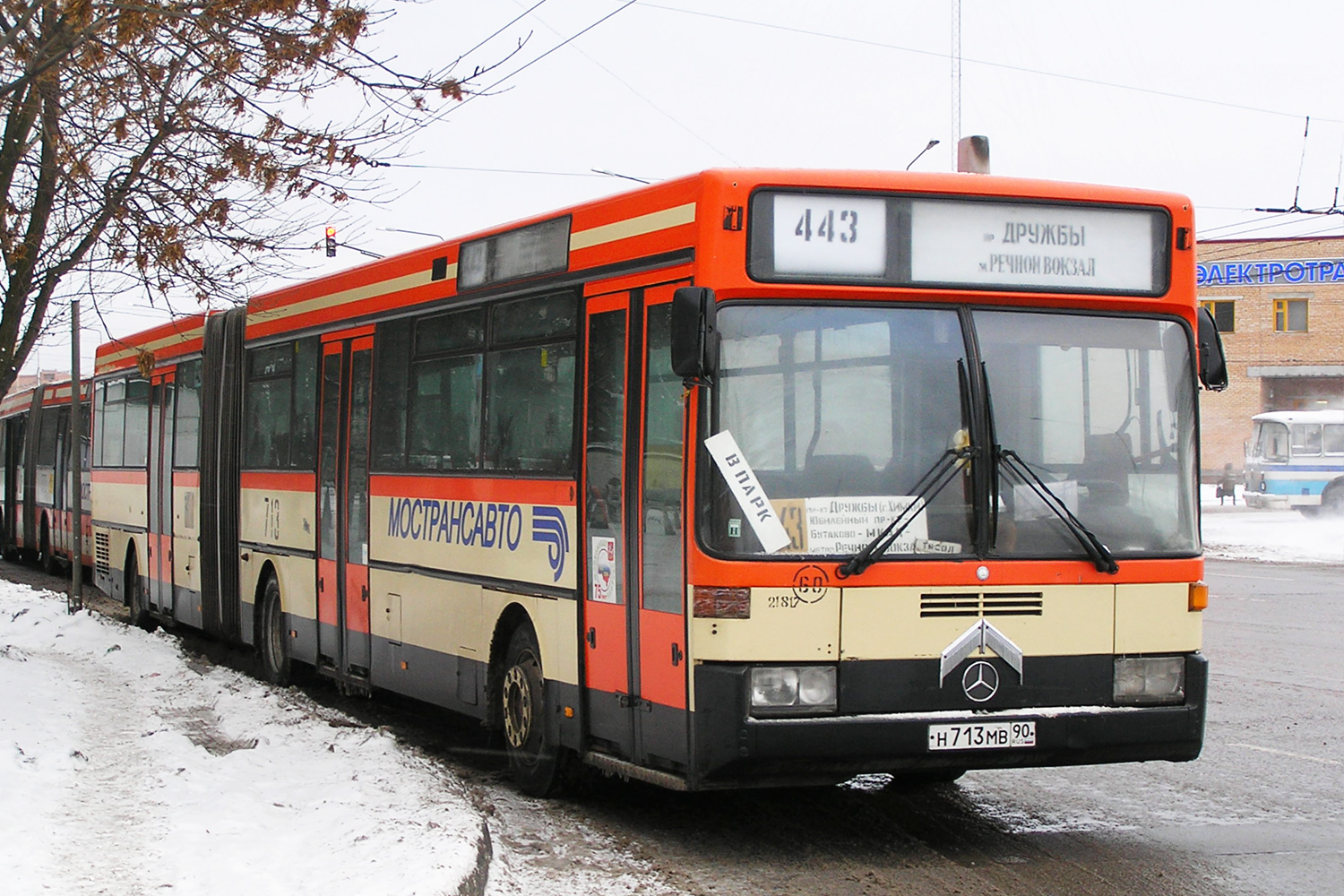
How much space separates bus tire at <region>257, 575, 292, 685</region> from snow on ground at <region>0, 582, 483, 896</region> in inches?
40.1

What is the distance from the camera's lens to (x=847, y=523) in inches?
274

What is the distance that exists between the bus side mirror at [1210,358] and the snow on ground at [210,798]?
3.92m

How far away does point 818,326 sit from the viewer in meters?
7.05

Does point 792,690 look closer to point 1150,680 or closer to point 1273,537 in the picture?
point 1150,680

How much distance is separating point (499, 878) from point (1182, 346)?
3.90 metres

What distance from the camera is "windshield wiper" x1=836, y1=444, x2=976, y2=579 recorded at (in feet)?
22.6

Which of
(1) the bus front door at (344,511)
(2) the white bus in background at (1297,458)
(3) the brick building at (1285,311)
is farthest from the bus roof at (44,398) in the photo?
(3) the brick building at (1285,311)

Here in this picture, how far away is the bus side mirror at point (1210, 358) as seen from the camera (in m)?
7.54

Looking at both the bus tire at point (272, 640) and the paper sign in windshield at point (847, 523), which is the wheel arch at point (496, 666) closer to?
the paper sign in windshield at point (847, 523)

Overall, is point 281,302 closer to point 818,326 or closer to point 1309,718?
point 818,326

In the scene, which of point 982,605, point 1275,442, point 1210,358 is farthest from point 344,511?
point 1275,442

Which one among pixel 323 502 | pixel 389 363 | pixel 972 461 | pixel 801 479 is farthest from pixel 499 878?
pixel 323 502

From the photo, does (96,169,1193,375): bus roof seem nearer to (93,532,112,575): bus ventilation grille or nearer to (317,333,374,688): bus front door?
(317,333,374,688): bus front door

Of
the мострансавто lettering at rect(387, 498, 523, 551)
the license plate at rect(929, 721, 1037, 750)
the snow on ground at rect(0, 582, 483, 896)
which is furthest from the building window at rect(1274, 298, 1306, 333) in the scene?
the license plate at rect(929, 721, 1037, 750)
